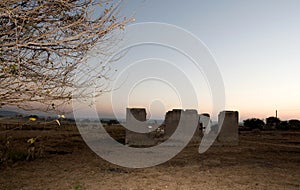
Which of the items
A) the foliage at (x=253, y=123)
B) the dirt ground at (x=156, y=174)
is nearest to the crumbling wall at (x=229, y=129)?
the dirt ground at (x=156, y=174)

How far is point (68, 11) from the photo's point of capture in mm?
3486

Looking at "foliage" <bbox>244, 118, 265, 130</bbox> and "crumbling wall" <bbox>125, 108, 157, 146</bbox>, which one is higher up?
"foliage" <bbox>244, 118, 265, 130</bbox>

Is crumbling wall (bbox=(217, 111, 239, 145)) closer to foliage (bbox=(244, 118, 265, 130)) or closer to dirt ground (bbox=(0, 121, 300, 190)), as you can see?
dirt ground (bbox=(0, 121, 300, 190))

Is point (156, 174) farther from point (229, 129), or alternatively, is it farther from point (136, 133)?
point (229, 129)

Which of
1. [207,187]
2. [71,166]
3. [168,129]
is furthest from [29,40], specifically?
[168,129]

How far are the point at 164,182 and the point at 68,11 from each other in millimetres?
4554

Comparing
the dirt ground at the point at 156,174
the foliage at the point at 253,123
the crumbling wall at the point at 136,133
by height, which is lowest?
the dirt ground at the point at 156,174

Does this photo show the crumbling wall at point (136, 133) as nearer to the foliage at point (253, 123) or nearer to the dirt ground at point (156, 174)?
the dirt ground at point (156, 174)

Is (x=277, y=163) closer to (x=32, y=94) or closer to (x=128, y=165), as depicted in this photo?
(x=128, y=165)

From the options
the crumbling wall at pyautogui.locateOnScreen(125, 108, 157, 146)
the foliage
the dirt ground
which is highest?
the foliage

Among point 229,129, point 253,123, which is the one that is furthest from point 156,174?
point 253,123

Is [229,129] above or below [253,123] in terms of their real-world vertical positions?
below

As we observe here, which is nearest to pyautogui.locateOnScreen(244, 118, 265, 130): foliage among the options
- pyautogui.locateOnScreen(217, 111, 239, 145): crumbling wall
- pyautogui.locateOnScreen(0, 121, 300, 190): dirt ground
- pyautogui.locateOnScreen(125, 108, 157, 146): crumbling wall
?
pyautogui.locateOnScreen(217, 111, 239, 145): crumbling wall

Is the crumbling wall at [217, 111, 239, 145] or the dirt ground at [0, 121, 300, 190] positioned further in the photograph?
the crumbling wall at [217, 111, 239, 145]
